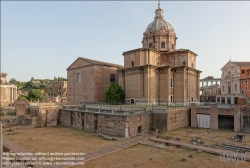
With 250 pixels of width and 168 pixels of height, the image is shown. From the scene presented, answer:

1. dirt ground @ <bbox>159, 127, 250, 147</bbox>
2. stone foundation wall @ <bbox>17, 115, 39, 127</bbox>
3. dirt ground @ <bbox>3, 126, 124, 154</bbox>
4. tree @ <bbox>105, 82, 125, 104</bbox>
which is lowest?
dirt ground @ <bbox>3, 126, 124, 154</bbox>

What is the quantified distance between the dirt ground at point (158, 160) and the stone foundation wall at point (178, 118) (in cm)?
814

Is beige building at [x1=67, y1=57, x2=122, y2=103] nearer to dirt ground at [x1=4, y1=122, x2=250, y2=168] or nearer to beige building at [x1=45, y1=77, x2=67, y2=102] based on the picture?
dirt ground at [x1=4, y1=122, x2=250, y2=168]

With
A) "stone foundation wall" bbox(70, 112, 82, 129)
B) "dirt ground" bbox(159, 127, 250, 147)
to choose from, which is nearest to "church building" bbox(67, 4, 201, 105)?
"dirt ground" bbox(159, 127, 250, 147)

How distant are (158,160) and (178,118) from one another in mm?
13496

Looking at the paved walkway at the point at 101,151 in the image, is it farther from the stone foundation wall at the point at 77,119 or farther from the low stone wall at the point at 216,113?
the low stone wall at the point at 216,113

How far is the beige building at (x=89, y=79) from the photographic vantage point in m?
42.3

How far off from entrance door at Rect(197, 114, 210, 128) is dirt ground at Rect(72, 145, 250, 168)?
12055mm

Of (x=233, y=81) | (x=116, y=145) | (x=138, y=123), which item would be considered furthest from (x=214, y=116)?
(x=233, y=81)

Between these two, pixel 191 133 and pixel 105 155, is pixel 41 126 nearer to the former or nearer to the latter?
pixel 105 155

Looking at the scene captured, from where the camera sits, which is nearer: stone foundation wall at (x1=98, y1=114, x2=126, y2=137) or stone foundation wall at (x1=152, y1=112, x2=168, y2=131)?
stone foundation wall at (x1=98, y1=114, x2=126, y2=137)

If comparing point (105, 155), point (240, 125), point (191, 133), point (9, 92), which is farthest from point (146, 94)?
point (9, 92)

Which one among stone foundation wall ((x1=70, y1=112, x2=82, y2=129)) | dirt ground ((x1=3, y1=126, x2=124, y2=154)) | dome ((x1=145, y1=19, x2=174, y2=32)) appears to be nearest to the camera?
dirt ground ((x1=3, y1=126, x2=124, y2=154))

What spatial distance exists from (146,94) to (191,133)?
11653mm

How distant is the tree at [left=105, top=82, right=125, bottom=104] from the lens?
36.2 meters
